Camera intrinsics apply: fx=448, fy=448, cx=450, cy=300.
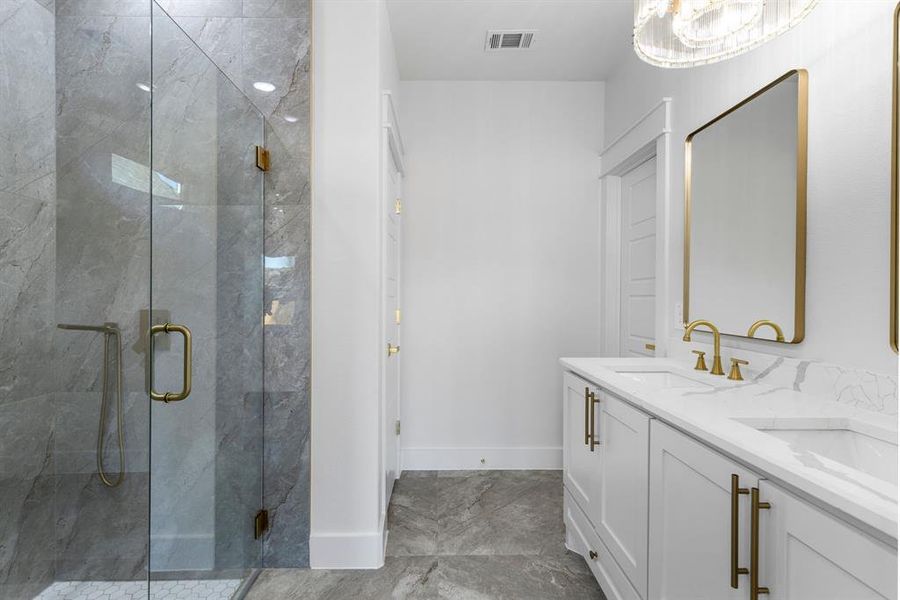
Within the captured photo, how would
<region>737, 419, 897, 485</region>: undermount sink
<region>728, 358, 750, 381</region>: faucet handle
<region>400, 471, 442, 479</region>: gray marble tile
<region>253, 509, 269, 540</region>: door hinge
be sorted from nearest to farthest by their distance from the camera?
<region>737, 419, 897, 485</region>: undermount sink → <region>728, 358, 750, 381</region>: faucet handle → <region>253, 509, 269, 540</region>: door hinge → <region>400, 471, 442, 479</region>: gray marble tile

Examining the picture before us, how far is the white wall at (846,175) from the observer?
1148mm

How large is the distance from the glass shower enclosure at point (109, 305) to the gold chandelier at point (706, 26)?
59.1 inches

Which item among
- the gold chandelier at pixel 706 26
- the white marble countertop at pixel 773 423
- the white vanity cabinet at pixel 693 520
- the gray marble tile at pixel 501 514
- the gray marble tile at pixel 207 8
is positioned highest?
the gray marble tile at pixel 207 8

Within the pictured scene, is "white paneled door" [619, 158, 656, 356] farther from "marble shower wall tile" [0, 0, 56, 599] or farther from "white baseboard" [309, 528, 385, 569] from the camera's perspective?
"marble shower wall tile" [0, 0, 56, 599]

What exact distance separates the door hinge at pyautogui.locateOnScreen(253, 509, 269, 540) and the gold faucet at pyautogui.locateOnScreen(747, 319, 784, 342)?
205 cm

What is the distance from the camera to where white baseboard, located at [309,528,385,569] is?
194 centimetres

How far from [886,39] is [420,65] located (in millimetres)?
2314

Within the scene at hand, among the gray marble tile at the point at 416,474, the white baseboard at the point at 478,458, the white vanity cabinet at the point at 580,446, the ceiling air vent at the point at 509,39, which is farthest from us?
the white baseboard at the point at 478,458

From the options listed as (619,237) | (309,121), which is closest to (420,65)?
(309,121)

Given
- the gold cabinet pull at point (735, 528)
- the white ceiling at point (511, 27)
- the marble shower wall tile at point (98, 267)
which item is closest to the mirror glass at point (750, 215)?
the gold cabinet pull at point (735, 528)

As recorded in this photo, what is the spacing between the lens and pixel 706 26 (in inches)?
51.2

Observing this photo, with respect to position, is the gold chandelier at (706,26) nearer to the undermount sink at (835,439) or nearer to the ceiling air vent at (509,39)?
the undermount sink at (835,439)

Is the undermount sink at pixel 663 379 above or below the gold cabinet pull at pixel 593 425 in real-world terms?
above

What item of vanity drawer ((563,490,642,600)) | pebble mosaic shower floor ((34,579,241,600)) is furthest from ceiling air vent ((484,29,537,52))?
pebble mosaic shower floor ((34,579,241,600))
